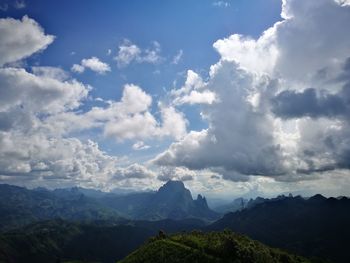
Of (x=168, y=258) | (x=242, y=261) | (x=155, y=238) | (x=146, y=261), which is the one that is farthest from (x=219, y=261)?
(x=155, y=238)

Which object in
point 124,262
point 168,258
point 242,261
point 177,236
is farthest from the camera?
point 177,236

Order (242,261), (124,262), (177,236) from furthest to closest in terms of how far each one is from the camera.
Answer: (177,236), (124,262), (242,261)

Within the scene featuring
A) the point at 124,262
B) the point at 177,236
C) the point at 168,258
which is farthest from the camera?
the point at 177,236

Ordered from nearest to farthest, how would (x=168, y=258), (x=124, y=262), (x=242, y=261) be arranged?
1. (x=242, y=261)
2. (x=168, y=258)
3. (x=124, y=262)

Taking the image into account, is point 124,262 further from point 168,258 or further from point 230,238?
point 230,238

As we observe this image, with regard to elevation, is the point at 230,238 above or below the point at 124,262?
above

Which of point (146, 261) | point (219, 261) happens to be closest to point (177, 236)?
point (146, 261)

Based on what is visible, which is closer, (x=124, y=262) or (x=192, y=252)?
(x=192, y=252)

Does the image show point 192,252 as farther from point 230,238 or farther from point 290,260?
point 290,260

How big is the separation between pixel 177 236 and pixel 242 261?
33.9m

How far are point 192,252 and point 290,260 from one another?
45.4 meters

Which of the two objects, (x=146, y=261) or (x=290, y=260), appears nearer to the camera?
(x=146, y=261)

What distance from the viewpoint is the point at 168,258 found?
364 feet

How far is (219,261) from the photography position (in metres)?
105
